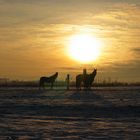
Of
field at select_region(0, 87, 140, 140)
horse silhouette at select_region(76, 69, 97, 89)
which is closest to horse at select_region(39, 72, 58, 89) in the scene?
horse silhouette at select_region(76, 69, 97, 89)

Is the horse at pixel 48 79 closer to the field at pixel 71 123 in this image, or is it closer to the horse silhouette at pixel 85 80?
the horse silhouette at pixel 85 80

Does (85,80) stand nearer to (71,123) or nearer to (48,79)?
(48,79)

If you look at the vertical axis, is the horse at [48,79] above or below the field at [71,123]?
above

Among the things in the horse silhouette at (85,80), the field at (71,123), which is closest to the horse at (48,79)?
the horse silhouette at (85,80)

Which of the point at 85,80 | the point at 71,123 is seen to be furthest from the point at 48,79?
the point at 71,123

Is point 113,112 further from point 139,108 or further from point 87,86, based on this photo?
point 87,86

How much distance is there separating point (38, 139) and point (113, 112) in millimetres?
9149

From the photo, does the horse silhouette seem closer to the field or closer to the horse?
the horse

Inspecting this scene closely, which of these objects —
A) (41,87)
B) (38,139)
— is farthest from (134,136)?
(41,87)

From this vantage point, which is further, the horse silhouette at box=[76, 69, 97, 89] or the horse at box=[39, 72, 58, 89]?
the horse at box=[39, 72, 58, 89]

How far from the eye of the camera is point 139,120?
59.9 ft

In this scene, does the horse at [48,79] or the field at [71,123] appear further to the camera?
the horse at [48,79]

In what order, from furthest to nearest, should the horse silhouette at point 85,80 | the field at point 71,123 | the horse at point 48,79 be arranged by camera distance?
1. the horse at point 48,79
2. the horse silhouette at point 85,80
3. the field at point 71,123

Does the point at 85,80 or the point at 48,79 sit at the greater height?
the point at 48,79
